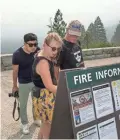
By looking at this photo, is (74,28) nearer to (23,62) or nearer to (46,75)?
(23,62)

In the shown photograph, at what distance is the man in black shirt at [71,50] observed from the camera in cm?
410

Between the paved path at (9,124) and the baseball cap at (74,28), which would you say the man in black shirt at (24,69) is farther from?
the baseball cap at (74,28)

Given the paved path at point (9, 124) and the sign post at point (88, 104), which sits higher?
the sign post at point (88, 104)

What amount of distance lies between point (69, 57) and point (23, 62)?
857 mm

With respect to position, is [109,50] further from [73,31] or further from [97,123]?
[97,123]

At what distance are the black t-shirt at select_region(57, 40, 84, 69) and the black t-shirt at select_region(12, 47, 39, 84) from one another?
2.34ft

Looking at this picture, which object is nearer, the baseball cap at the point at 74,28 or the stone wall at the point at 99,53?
the baseball cap at the point at 74,28

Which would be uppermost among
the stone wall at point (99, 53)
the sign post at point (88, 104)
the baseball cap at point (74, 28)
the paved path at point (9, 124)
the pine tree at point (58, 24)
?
the pine tree at point (58, 24)

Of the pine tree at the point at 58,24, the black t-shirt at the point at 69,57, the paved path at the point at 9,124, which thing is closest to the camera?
the black t-shirt at the point at 69,57

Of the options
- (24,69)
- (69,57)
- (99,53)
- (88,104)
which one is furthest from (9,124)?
(99,53)

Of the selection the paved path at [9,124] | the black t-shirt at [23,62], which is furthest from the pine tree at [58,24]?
the black t-shirt at [23,62]

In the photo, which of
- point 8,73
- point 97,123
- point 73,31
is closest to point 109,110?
point 97,123

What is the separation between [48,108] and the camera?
3.29 meters

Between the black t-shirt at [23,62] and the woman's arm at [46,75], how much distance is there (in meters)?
1.47
